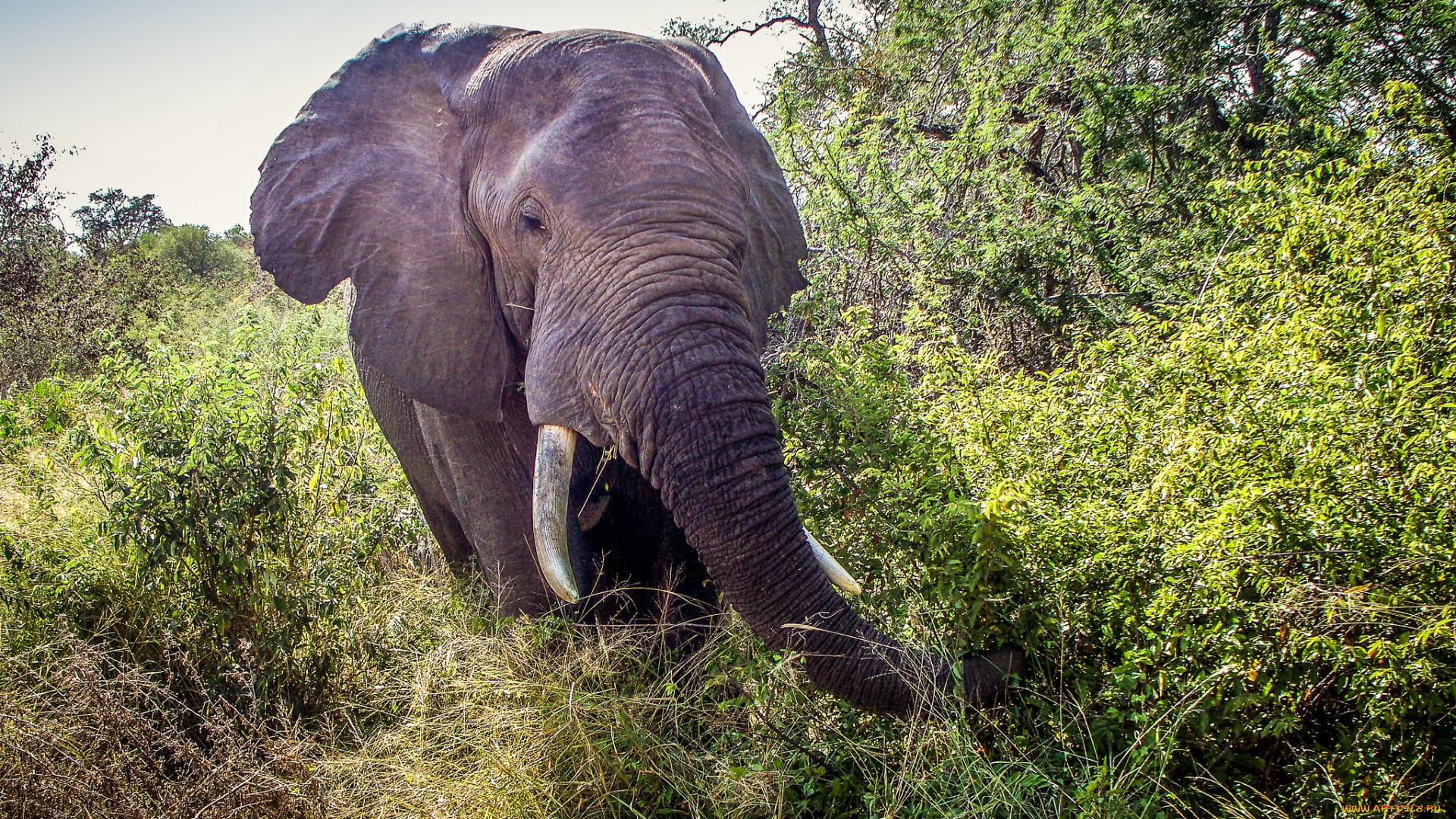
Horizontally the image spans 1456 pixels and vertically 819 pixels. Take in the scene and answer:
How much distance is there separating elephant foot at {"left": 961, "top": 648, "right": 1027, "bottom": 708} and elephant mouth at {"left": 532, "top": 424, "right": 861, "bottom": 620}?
1.53ft

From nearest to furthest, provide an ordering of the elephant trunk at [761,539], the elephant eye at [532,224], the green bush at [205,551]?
the elephant trunk at [761,539] < the elephant eye at [532,224] < the green bush at [205,551]

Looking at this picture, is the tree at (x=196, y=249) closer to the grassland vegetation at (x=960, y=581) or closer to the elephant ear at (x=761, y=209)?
the grassland vegetation at (x=960, y=581)

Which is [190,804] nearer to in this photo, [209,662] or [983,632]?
[209,662]

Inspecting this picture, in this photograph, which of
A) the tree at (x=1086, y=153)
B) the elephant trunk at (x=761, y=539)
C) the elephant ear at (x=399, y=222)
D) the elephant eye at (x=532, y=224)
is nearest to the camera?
the elephant trunk at (x=761, y=539)

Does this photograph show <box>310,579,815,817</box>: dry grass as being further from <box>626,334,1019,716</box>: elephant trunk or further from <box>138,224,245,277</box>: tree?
<box>138,224,245,277</box>: tree

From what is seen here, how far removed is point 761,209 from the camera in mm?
3963

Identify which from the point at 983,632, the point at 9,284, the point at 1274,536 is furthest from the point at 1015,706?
the point at 9,284

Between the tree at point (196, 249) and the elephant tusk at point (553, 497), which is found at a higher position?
the tree at point (196, 249)

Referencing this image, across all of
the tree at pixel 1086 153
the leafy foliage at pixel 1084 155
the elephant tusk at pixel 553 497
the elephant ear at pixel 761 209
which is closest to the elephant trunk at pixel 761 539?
the elephant tusk at pixel 553 497

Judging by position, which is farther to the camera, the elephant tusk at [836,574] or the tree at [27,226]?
the tree at [27,226]

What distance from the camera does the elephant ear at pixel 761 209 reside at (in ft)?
12.7

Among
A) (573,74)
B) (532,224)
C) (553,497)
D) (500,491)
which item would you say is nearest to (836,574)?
(553,497)

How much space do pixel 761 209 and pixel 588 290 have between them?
1125 mm

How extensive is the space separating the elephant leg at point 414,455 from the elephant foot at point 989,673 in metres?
2.63
